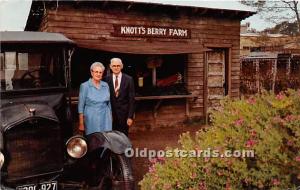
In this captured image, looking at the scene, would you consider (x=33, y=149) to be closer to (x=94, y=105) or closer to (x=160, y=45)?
(x=94, y=105)

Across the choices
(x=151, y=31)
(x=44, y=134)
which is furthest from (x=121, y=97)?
(x=151, y=31)

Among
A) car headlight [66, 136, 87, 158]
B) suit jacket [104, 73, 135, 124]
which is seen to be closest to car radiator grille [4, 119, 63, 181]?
car headlight [66, 136, 87, 158]

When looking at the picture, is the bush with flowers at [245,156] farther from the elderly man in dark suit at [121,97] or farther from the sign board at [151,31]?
the sign board at [151,31]

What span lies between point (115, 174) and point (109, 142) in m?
0.40

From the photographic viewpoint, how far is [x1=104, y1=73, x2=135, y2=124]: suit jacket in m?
5.64

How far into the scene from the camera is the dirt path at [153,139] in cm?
684

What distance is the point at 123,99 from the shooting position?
18.7 ft

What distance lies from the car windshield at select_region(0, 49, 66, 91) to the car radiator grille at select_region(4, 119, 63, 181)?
0.77 m

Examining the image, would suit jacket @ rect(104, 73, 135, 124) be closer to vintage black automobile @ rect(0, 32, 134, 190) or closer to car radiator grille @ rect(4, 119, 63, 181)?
vintage black automobile @ rect(0, 32, 134, 190)

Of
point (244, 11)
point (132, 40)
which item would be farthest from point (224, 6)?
point (132, 40)

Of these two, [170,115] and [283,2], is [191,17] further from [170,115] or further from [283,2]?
[283,2]

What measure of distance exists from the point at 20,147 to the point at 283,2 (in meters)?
23.0

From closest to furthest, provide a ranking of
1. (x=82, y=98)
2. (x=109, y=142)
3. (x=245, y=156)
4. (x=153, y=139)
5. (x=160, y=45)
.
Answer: (x=245, y=156) → (x=109, y=142) → (x=82, y=98) → (x=153, y=139) → (x=160, y=45)

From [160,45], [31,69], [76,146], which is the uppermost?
[160,45]
